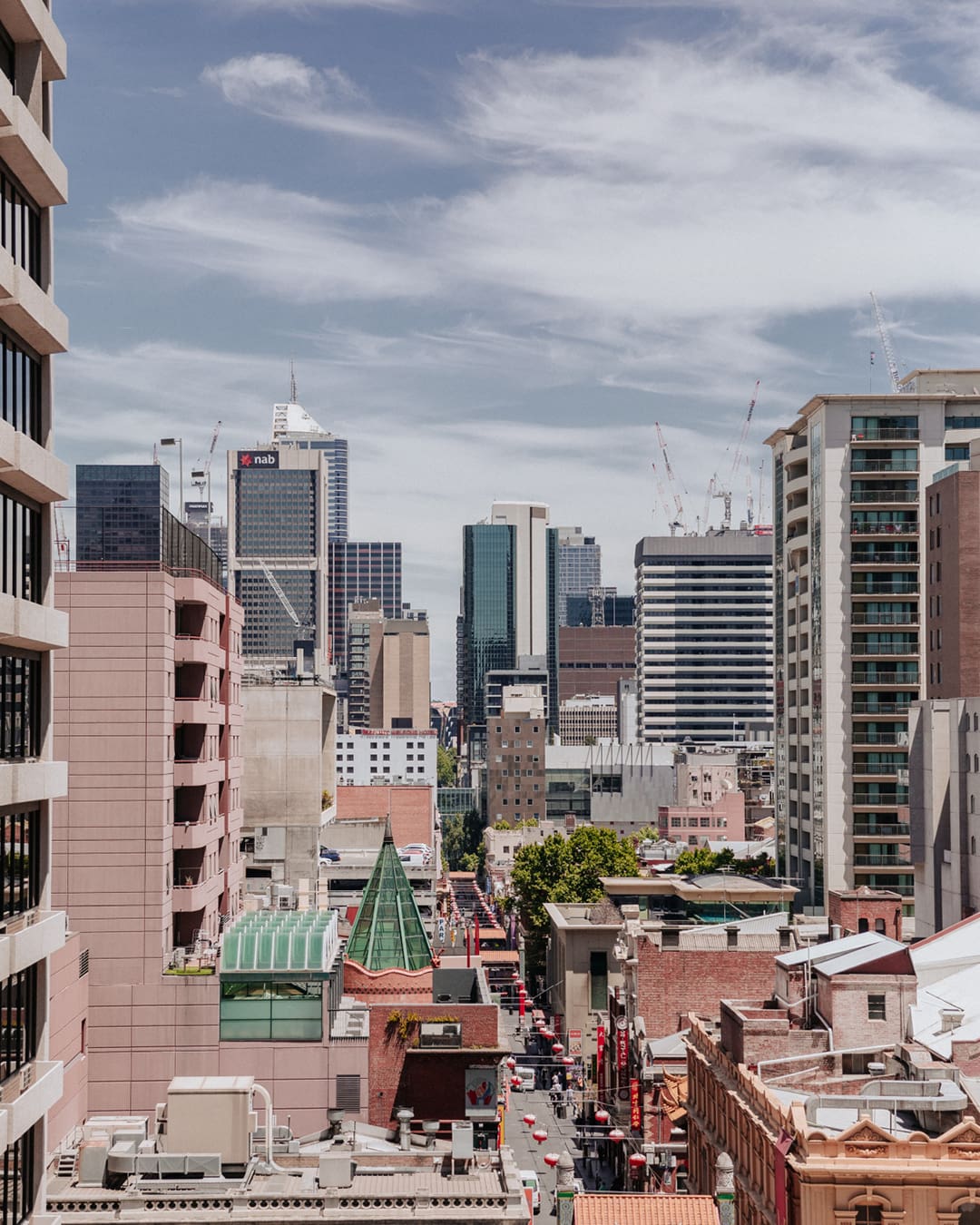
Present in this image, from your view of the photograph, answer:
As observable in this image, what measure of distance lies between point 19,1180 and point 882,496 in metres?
114

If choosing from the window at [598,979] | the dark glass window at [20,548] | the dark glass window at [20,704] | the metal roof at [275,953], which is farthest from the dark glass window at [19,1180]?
the window at [598,979]

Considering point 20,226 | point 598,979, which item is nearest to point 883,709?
point 598,979

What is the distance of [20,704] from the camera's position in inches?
1070

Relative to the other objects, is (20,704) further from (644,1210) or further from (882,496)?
(882,496)

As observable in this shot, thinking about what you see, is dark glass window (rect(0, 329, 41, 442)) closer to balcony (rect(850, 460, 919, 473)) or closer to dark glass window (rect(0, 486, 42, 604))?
dark glass window (rect(0, 486, 42, 604))

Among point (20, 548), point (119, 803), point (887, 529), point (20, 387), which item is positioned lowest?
point (119, 803)

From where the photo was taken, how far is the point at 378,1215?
4125cm

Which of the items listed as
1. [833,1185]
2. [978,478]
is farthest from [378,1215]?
[978,478]

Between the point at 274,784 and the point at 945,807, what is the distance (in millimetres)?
46992

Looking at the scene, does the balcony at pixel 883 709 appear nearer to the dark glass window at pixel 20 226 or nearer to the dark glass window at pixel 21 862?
the dark glass window at pixel 21 862

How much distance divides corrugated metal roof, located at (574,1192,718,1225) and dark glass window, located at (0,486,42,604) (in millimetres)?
29657

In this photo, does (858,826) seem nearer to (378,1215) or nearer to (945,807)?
(945,807)

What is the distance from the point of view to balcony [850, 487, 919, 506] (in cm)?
13112

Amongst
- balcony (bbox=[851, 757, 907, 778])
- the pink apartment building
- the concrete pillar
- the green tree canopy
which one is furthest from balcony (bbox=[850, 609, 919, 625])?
the concrete pillar
